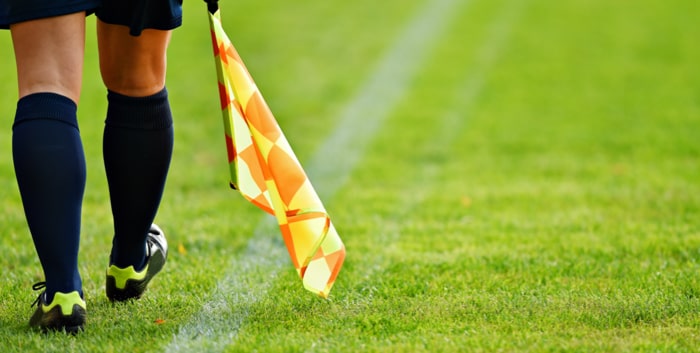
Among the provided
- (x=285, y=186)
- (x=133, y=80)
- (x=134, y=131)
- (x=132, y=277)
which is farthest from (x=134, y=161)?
(x=285, y=186)

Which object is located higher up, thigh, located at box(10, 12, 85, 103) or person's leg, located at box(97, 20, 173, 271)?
thigh, located at box(10, 12, 85, 103)

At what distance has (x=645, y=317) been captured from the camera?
3.02 m

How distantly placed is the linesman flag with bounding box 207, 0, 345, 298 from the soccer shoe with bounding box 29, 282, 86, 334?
564 millimetres

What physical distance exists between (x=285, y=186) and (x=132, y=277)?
23.0 inches

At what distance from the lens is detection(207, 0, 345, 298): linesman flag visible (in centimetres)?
288

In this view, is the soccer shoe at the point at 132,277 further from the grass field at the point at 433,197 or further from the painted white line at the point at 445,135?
the painted white line at the point at 445,135

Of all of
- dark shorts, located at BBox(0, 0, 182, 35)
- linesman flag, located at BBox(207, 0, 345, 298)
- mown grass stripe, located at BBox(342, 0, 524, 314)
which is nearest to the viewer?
dark shorts, located at BBox(0, 0, 182, 35)

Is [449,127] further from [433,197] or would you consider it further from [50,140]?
[50,140]

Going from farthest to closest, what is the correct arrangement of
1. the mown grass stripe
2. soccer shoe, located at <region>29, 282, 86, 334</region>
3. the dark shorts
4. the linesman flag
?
the mown grass stripe → the linesman flag → soccer shoe, located at <region>29, 282, 86, 334</region> → the dark shorts

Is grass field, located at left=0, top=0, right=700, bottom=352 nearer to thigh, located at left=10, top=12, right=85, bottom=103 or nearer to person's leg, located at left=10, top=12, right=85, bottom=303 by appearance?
person's leg, located at left=10, top=12, right=85, bottom=303

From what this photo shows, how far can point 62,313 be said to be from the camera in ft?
8.98

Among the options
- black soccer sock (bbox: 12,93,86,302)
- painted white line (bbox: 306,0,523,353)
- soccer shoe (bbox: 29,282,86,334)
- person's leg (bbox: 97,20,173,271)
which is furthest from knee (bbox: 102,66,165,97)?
painted white line (bbox: 306,0,523,353)

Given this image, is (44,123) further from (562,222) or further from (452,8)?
(452,8)

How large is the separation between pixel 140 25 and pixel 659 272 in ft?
6.16
